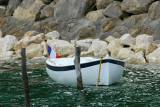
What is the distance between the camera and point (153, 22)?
2905cm

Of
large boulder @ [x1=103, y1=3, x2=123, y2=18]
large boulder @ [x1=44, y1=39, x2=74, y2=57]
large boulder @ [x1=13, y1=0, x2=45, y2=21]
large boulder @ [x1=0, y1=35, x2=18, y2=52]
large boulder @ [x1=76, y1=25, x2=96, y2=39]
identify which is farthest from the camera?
large boulder @ [x1=13, y1=0, x2=45, y2=21]

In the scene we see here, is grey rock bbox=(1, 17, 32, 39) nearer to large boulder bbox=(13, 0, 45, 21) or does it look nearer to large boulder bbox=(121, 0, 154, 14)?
large boulder bbox=(13, 0, 45, 21)

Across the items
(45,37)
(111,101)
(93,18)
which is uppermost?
(93,18)

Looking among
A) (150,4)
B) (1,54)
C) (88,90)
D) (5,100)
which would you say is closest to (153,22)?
(150,4)

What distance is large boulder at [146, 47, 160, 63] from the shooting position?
20.3 metres

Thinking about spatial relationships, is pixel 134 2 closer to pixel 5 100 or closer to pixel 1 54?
pixel 1 54

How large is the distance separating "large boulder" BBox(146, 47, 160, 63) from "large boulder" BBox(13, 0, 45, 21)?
23.5 metres

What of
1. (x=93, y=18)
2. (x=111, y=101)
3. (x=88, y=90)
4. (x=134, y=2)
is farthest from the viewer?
(x=93, y=18)

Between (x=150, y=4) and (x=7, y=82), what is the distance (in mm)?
21211

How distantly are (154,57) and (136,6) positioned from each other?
38.8 feet

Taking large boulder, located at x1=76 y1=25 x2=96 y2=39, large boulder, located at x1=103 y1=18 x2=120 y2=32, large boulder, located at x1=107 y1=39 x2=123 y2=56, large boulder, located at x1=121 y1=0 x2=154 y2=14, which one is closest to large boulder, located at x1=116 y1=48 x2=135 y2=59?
large boulder, located at x1=107 y1=39 x2=123 y2=56

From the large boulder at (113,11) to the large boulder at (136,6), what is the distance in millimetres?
952

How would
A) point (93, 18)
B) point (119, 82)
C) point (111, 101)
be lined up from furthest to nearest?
point (93, 18)
point (119, 82)
point (111, 101)

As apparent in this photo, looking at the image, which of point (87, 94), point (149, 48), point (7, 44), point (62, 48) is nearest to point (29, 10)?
point (7, 44)
